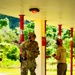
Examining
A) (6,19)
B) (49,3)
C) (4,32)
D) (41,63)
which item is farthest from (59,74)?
(6,19)

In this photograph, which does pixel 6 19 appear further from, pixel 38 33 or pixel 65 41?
pixel 38 33

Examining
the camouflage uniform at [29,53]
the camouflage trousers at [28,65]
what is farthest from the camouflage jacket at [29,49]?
the camouflage trousers at [28,65]

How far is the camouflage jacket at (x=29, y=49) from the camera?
23.5 feet

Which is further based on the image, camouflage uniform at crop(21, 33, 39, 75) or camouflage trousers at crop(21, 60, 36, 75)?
camouflage trousers at crop(21, 60, 36, 75)

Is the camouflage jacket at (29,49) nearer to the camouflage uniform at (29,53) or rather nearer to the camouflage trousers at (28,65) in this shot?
the camouflage uniform at (29,53)

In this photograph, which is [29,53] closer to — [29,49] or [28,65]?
[29,49]

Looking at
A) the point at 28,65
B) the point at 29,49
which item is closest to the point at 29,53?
the point at 29,49

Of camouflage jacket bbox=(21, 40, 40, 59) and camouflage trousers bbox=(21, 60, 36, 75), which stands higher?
camouflage jacket bbox=(21, 40, 40, 59)

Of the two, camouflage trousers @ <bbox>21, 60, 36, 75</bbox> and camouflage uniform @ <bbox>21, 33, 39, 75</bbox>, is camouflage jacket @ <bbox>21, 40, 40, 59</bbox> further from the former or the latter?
camouflage trousers @ <bbox>21, 60, 36, 75</bbox>

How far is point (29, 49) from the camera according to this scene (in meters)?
7.21

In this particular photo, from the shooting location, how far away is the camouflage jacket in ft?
23.5

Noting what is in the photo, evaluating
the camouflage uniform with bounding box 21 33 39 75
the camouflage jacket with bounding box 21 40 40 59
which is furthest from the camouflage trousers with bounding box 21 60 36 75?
the camouflage jacket with bounding box 21 40 40 59

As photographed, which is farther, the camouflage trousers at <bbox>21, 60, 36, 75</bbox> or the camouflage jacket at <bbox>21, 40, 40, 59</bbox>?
the camouflage trousers at <bbox>21, 60, 36, 75</bbox>

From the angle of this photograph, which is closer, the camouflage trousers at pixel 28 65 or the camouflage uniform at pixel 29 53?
the camouflage uniform at pixel 29 53
